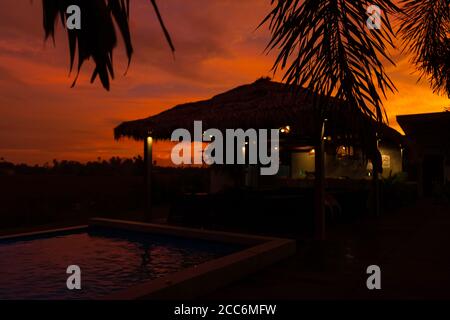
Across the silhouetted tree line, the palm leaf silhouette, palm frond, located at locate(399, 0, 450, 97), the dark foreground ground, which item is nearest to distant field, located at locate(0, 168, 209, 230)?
the dark foreground ground

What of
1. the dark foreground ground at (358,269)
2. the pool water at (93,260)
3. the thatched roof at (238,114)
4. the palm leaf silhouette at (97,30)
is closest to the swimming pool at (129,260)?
the pool water at (93,260)

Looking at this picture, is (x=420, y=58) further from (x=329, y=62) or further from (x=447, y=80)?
(x=329, y=62)

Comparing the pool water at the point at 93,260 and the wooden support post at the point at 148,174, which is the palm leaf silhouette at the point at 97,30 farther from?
the wooden support post at the point at 148,174

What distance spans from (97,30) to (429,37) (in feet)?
9.14

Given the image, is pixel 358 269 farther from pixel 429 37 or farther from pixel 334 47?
pixel 334 47

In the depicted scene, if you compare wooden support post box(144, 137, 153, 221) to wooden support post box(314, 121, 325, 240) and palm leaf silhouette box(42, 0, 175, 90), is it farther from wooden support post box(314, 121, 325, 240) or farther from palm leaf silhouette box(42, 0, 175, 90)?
palm leaf silhouette box(42, 0, 175, 90)

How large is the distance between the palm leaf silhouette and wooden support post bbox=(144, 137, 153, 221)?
8830mm

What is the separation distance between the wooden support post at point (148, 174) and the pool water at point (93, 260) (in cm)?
100

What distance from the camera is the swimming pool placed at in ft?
13.5

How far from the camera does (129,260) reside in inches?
254

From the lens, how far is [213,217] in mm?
8828

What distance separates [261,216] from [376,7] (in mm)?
6970

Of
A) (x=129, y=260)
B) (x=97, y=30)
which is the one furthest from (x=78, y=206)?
(x=97, y=30)

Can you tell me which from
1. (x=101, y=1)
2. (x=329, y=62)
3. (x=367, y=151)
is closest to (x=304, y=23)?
(x=329, y=62)
